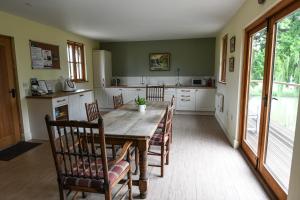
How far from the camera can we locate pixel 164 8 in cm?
313

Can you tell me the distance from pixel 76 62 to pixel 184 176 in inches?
175

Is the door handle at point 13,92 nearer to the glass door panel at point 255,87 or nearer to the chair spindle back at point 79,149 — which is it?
the chair spindle back at point 79,149

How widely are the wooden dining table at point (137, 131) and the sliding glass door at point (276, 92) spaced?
1332 mm

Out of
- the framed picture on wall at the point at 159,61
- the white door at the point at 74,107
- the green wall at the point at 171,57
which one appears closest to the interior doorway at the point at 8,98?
the white door at the point at 74,107

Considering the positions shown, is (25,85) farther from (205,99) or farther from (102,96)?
(205,99)

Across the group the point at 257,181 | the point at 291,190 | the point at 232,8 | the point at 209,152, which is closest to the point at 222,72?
the point at 232,8

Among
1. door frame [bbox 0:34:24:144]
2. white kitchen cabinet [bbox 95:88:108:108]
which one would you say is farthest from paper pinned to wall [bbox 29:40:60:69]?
white kitchen cabinet [bbox 95:88:108:108]

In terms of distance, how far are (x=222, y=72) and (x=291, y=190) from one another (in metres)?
3.80

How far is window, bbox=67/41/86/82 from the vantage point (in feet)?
17.2

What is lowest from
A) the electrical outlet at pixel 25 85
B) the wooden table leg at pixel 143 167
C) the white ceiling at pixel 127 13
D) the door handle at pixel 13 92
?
the wooden table leg at pixel 143 167

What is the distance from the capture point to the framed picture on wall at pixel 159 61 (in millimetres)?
6266

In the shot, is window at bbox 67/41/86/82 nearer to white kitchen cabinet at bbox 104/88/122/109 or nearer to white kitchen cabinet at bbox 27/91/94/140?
white kitchen cabinet at bbox 104/88/122/109

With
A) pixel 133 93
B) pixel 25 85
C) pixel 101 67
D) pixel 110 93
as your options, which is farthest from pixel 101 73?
pixel 25 85

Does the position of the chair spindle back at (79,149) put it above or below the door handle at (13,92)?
below
